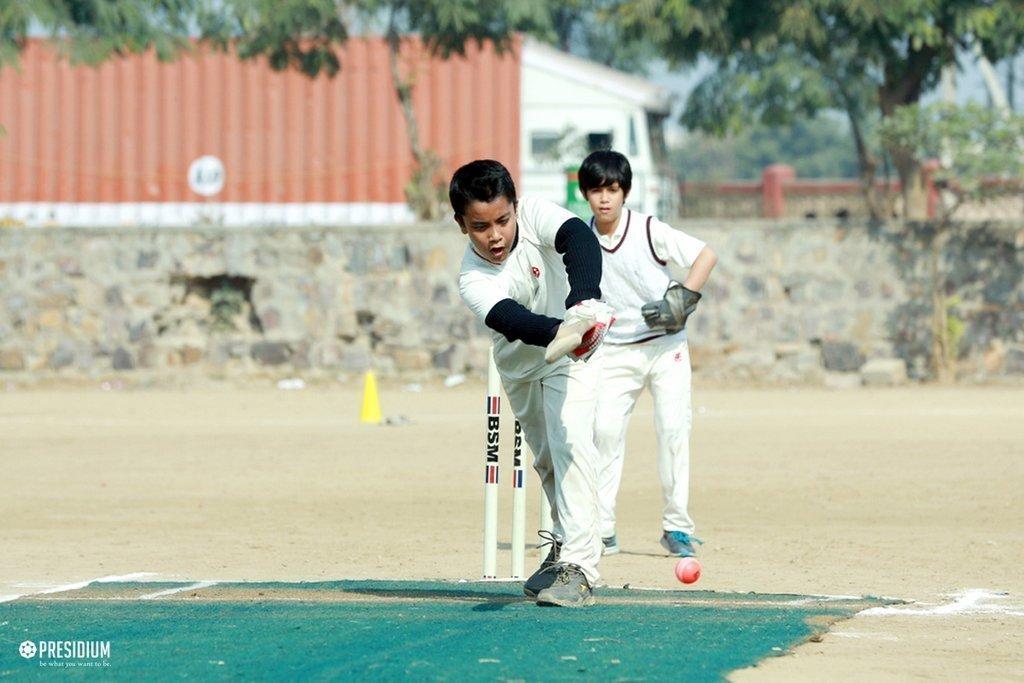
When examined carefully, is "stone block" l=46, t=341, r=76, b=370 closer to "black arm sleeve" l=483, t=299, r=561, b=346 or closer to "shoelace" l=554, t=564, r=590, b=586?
"shoelace" l=554, t=564, r=590, b=586

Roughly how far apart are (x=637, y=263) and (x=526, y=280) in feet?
7.39

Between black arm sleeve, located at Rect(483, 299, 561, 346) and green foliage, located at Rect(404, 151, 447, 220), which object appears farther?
green foliage, located at Rect(404, 151, 447, 220)

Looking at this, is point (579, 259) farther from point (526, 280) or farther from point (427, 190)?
point (427, 190)

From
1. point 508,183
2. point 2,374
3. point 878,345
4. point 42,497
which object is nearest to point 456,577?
point 508,183

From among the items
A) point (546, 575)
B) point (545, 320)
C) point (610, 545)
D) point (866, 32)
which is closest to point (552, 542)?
point (546, 575)

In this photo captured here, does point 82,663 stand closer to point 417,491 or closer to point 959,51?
point 417,491

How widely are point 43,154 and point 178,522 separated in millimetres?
25005

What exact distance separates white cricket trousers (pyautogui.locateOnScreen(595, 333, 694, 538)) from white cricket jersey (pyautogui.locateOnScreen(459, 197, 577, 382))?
204cm

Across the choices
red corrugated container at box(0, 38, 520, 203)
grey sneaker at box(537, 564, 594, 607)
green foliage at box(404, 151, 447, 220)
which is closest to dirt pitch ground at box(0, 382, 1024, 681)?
grey sneaker at box(537, 564, 594, 607)

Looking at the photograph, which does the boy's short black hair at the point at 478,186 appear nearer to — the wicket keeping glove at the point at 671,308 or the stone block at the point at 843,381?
the wicket keeping glove at the point at 671,308

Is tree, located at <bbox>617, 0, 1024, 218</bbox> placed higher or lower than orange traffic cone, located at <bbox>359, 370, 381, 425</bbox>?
higher

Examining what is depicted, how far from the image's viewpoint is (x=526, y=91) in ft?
113

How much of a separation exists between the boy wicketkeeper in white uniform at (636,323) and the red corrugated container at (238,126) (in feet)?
80.6

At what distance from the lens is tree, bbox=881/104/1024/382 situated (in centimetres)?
2178
